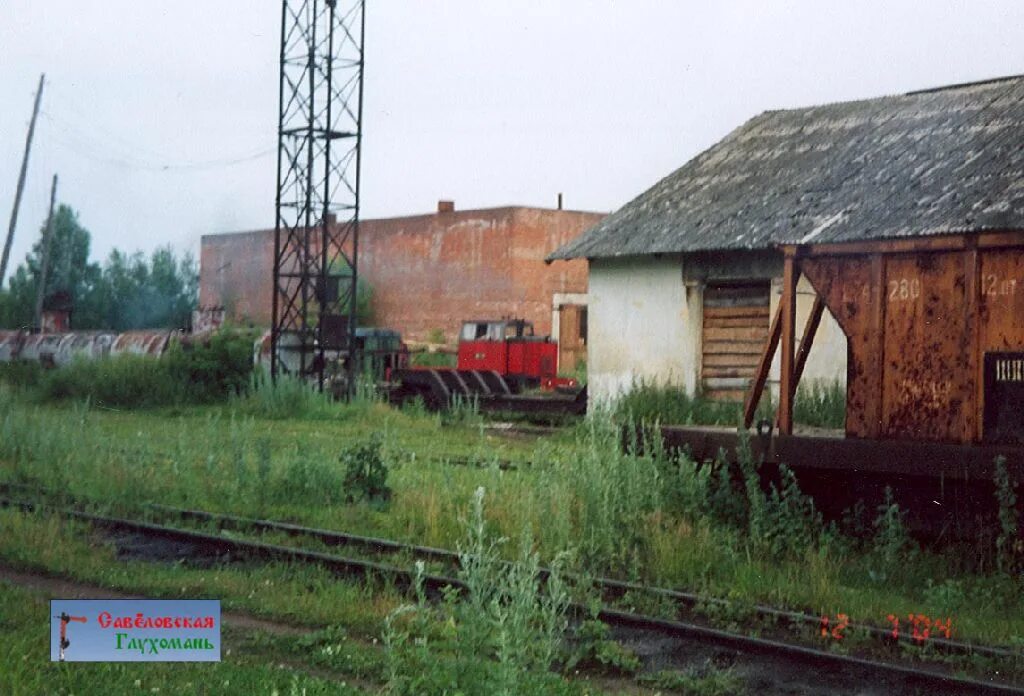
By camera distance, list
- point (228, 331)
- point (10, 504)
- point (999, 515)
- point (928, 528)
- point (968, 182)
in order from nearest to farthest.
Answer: point (999, 515) < point (928, 528) < point (10, 504) < point (968, 182) < point (228, 331)

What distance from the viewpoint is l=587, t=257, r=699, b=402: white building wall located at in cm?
2045

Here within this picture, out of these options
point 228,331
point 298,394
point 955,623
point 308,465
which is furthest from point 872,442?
point 228,331

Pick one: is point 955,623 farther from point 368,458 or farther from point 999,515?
point 368,458

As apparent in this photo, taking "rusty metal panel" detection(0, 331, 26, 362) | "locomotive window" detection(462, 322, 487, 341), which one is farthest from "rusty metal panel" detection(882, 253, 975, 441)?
"rusty metal panel" detection(0, 331, 26, 362)

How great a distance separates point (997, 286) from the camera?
29.2 ft

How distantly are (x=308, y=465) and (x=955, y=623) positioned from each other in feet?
23.3

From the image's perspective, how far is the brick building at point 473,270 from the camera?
43594 mm

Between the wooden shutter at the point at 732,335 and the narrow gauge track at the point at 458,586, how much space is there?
10798mm

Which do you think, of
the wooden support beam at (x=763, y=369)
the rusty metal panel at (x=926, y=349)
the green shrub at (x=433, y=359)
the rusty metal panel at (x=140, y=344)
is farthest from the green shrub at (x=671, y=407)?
the green shrub at (x=433, y=359)

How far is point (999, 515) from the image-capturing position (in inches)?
332

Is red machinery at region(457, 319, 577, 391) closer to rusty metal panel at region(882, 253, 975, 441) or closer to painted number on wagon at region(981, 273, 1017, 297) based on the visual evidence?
rusty metal panel at region(882, 253, 975, 441)

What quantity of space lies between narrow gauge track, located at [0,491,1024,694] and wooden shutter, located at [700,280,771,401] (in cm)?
1080

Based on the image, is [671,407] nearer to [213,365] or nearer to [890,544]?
[890,544]

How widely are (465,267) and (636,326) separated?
24382mm
